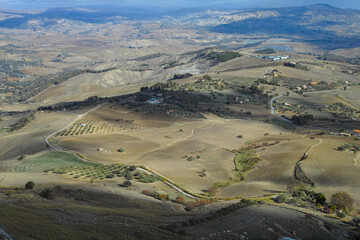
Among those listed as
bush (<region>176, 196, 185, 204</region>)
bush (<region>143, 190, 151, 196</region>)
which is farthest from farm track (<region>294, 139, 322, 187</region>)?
bush (<region>143, 190, 151, 196</region>)

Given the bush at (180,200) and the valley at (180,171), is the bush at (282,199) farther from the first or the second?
the bush at (180,200)

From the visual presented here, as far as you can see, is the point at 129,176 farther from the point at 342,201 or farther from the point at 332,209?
the point at 342,201

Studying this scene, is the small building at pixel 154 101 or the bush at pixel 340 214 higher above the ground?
the bush at pixel 340 214

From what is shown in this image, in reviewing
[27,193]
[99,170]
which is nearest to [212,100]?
[99,170]

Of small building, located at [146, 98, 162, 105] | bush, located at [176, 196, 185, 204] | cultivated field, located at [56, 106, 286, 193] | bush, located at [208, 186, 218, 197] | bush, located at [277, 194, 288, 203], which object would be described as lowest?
cultivated field, located at [56, 106, 286, 193]

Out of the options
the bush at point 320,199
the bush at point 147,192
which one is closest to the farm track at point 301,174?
the bush at point 320,199

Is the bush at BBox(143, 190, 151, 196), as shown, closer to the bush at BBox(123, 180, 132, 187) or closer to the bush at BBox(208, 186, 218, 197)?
the bush at BBox(123, 180, 132, 187)
